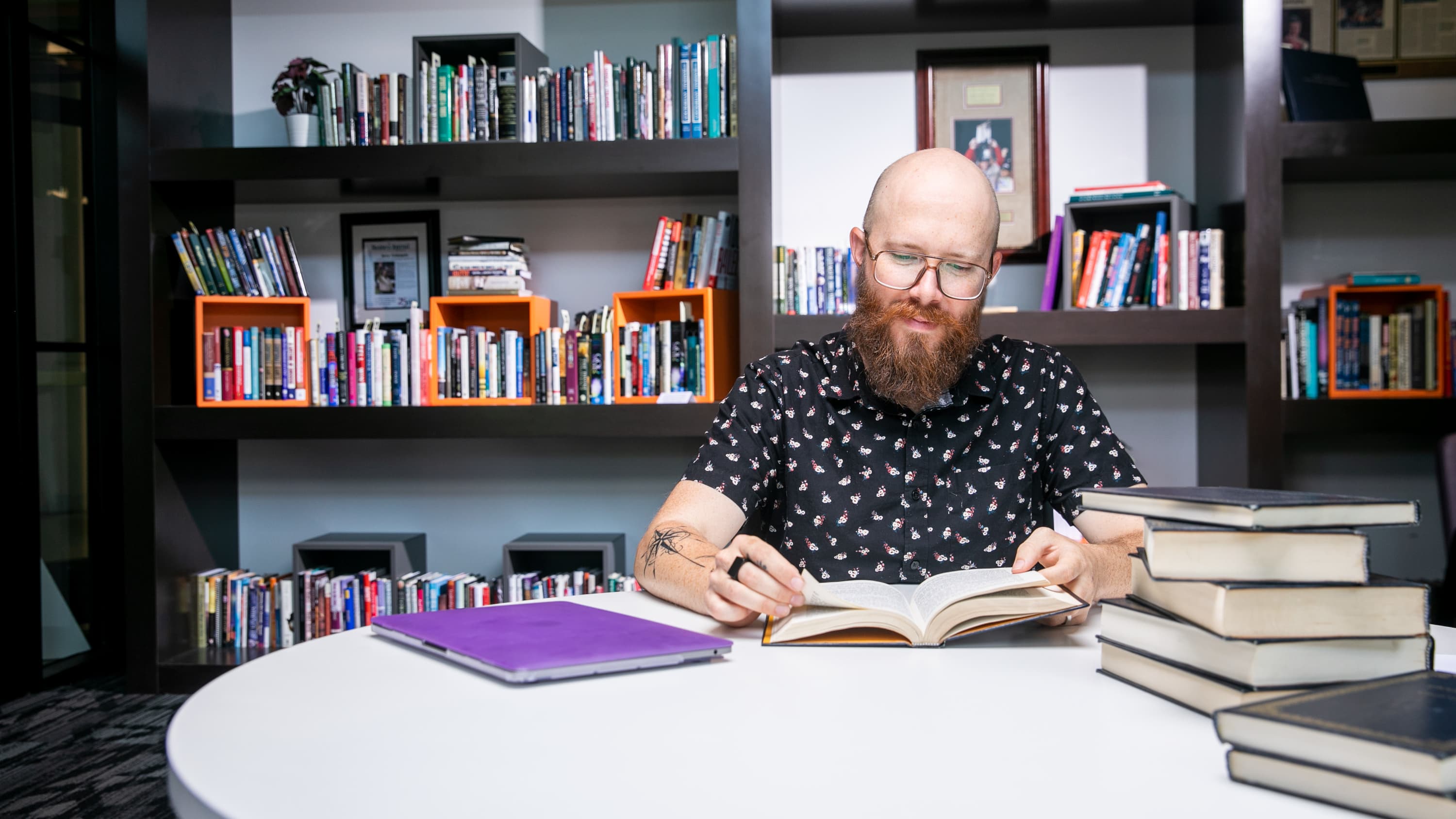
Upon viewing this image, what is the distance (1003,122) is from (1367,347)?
1153mm

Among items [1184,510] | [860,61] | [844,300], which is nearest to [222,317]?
[844,300]

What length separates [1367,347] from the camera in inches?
104

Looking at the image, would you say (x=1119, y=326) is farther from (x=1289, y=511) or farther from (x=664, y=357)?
(x=1289, y=511)

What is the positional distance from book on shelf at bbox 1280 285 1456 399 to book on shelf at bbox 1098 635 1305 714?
2.05 meters

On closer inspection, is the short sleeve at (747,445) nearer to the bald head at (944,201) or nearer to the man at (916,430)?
the man at (916,430)

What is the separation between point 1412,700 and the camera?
62 centimetres

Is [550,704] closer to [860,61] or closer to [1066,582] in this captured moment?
[1066,582]

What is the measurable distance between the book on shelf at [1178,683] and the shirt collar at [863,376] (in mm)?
833

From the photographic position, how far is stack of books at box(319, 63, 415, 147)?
2863 mm

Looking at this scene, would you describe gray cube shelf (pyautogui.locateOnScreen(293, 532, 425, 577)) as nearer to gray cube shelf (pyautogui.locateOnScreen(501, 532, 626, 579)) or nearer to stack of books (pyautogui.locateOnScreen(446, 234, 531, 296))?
gray cube shelf (pyautogui.locateOnScreen(501, 532, 626, 579))

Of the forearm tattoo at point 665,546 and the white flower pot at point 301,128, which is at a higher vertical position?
the white flower pot at point 301,128

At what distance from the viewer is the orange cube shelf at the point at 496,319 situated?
9.30 feet

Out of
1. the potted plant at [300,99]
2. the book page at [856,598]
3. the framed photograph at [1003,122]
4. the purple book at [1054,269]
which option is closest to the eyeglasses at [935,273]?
the book page at [856,598]

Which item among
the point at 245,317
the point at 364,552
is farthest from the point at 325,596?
the point at 245,317
